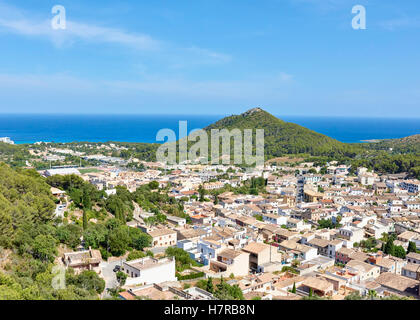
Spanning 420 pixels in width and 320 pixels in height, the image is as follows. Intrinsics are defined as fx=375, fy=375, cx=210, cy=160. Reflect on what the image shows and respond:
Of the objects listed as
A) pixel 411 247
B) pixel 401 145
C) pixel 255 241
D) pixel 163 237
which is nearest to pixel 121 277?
pixel 163 237

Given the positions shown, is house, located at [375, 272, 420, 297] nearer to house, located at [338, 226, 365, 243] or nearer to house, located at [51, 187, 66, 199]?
house, located at [338, 226, 365, 243]

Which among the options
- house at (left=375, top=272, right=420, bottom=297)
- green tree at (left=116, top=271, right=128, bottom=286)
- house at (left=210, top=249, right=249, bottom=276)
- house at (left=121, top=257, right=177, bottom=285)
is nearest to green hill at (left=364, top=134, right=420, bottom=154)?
house at (left=375, top=272, right=420, bottom=297)

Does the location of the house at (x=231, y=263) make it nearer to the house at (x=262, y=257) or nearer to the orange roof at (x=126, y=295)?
the house at (x=262, y=257)

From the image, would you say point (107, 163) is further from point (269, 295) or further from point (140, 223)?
point (269, 295)

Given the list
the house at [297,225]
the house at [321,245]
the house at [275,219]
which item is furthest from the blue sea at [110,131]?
the house at [321,245]

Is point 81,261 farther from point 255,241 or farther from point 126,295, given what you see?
point 255,241
